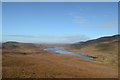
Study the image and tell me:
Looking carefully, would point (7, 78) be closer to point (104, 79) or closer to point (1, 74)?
point (1, 74)

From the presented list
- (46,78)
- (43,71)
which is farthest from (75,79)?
(43,71)

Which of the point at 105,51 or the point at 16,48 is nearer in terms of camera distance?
the point at 105,51

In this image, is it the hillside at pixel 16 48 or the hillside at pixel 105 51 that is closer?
the hillside at pixel 105 51

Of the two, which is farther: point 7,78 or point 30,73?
point 30,73

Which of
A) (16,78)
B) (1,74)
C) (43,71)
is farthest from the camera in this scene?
(43,71)

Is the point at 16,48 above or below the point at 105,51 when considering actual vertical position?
above

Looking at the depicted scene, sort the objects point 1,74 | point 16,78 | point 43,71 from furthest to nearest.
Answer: point 43,71
point 1,74
point 16,78

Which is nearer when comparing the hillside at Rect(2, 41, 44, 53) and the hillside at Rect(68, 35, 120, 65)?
the hillside at Rect(68, 35, 120, 65)

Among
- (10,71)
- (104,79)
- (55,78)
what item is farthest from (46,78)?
(104,79)

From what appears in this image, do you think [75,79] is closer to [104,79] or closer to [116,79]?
[104,79]
